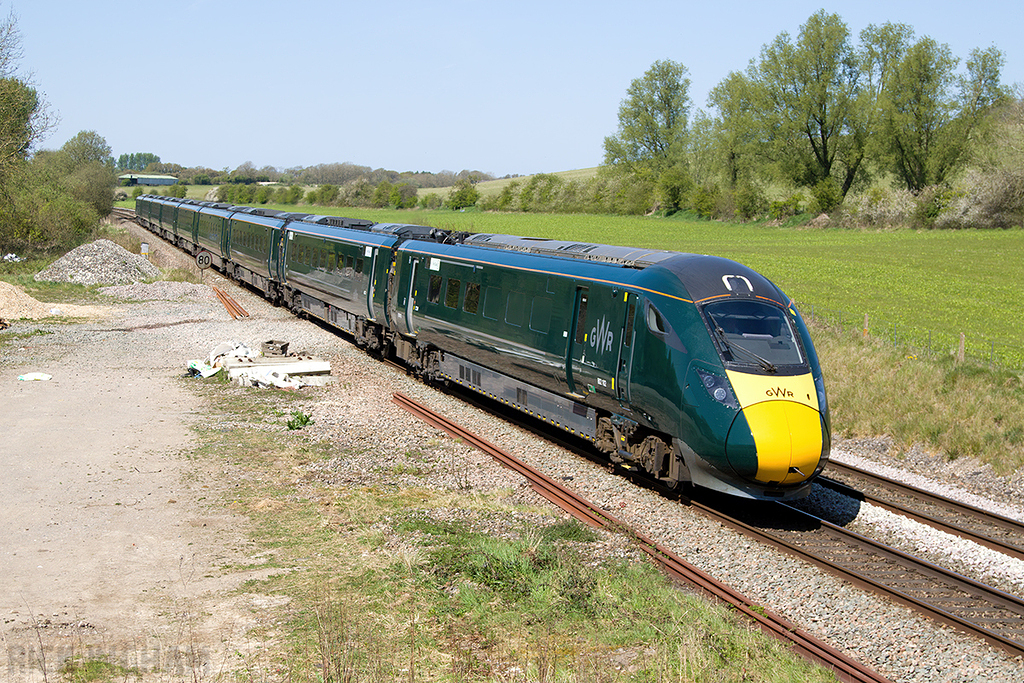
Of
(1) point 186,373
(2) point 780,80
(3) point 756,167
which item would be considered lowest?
(1) point 186,373

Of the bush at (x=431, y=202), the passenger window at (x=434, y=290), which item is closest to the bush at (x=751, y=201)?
the bush at (x=431, y=202)

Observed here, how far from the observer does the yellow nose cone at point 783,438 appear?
10.6 meters

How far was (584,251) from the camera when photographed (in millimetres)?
14875

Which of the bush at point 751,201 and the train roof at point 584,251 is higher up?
the bush at point 751,201

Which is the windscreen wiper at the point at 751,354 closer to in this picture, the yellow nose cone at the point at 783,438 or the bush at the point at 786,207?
the yellow nose cone at the point at 783,438

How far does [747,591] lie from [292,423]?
9.87 meters

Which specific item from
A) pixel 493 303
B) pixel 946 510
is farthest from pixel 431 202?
pixel 946 510

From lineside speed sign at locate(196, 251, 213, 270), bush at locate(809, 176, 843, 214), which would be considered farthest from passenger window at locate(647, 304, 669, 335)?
bush at locate(809, 176, 843, 214)

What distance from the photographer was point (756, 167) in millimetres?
76188

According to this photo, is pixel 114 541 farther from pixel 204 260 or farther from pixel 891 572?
pixel 204 260

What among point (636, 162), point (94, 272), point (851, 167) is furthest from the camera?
point (636, 162)

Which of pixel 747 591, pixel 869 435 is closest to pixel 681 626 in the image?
pixel 747 591

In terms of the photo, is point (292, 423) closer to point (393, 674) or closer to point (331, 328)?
point (393, 674)

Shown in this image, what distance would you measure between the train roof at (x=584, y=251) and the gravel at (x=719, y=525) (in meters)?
3.41
